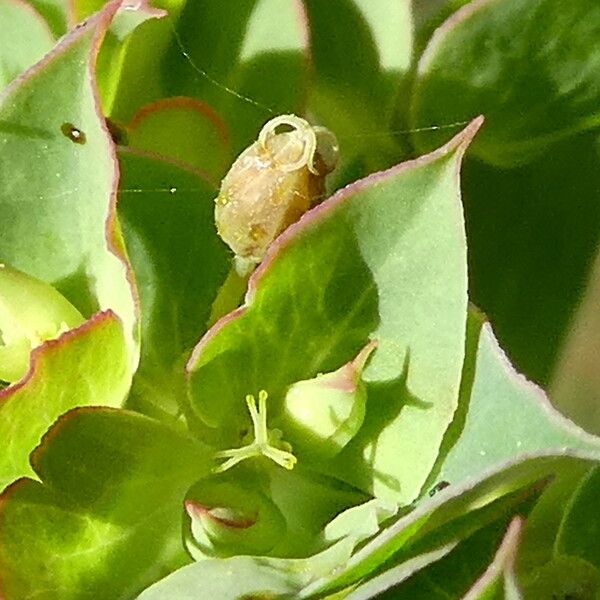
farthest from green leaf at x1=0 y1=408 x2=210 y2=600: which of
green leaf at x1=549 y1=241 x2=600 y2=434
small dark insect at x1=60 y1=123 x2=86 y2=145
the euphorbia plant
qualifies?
green leaf at x1=549 y1=241 x2=600 y2=434

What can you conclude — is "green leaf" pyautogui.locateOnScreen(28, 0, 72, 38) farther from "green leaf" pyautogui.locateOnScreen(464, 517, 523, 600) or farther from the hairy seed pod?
"green leaf" pyautogui.locateOnScreen(464, 517, 523, 600)

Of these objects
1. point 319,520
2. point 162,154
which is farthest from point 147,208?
point 319,520

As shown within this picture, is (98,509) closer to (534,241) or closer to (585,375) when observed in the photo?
(534,241)

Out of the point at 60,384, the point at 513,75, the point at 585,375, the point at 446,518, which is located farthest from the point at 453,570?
the point at 585,375

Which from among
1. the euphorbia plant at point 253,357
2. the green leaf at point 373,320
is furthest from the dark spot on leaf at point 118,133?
the green leaf at point 373,320

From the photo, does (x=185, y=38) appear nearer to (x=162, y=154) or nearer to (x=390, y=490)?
(x=162, y=154)

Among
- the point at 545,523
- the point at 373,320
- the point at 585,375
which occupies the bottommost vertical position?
the point at 585,375
